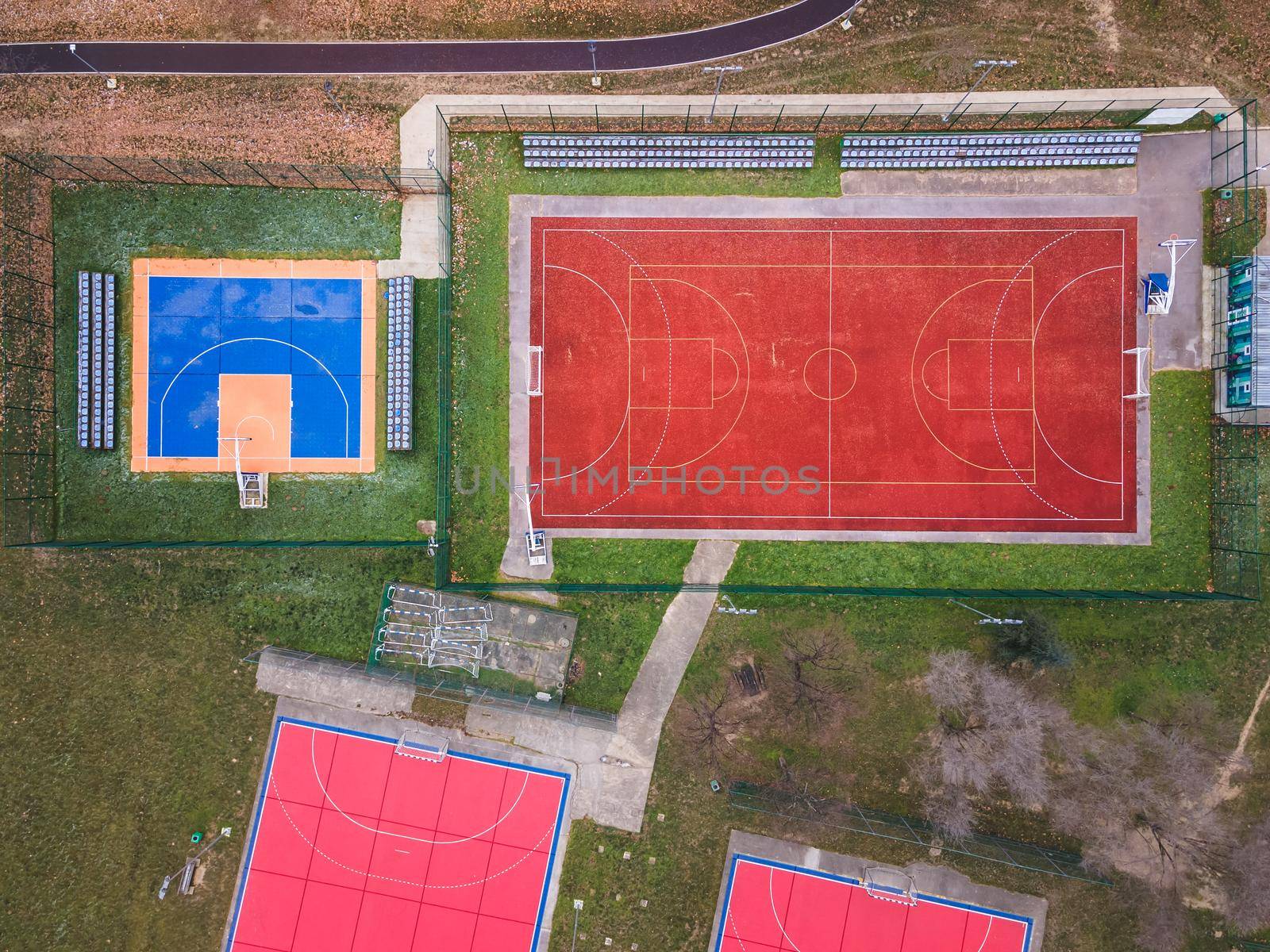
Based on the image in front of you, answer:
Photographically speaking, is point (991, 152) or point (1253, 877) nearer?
point (1253, 877)

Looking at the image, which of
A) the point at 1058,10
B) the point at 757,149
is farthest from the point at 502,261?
the point at 1058,10

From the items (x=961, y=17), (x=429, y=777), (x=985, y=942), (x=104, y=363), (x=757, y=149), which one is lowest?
(x=985, y=942)

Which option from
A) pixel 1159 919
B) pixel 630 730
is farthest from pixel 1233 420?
pixel 630 730

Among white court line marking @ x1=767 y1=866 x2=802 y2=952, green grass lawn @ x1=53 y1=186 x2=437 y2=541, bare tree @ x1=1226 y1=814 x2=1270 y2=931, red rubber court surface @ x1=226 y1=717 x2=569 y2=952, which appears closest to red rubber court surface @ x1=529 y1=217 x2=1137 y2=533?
green grass lawn @ x1=53 y1=186 x2=437 y2=541

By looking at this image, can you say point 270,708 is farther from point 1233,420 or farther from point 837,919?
point 1233,420

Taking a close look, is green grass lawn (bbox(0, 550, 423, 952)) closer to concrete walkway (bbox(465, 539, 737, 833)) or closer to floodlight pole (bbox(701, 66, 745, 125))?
concrete walkway (bbox(465, 539, 737, 833))

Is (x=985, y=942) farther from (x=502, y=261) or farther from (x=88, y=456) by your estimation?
(x=88, y=456)

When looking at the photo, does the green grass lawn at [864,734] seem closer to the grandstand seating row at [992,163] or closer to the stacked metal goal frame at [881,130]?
the stacked metal goal frame at [881,130]
